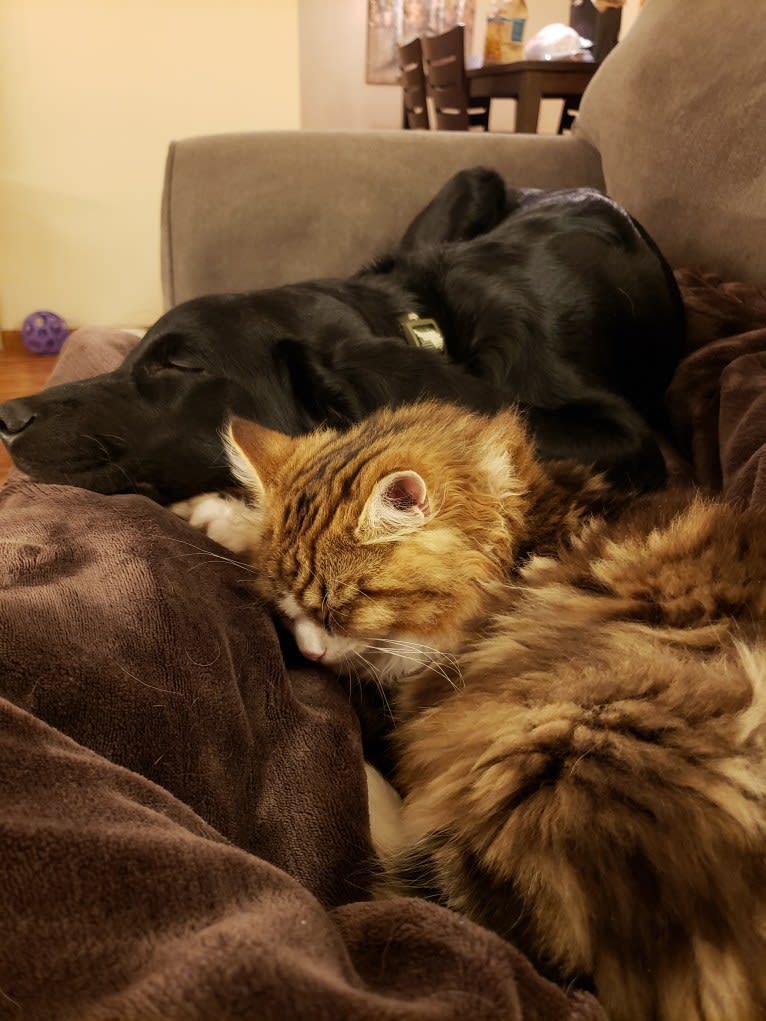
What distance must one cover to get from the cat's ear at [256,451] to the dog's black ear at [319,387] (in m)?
0.19

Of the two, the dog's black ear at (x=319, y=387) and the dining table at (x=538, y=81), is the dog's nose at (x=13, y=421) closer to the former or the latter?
the dog's black ear at (x=319, y=387)

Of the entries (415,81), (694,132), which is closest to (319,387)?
(694,132)

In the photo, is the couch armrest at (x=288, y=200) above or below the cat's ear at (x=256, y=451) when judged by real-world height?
above

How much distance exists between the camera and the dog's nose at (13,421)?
1.18 metres

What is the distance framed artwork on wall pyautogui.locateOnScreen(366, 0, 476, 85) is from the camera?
552 centimetres

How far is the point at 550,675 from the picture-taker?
670 millimetres

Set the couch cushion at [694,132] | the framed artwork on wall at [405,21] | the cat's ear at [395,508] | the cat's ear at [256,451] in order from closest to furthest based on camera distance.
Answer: the cat's ear at [395,508] → the cat's ear at [256,451] → the couch cushion at [694,132] → the framed artwork on wall at [405,21]

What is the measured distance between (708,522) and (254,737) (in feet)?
Result: 1.71

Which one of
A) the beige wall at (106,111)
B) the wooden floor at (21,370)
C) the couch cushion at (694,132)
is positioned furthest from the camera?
the beige wall at (106,111)

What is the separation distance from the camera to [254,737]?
75 centimetres

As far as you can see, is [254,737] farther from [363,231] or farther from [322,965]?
[363,231]

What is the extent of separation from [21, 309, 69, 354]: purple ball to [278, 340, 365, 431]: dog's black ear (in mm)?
2996

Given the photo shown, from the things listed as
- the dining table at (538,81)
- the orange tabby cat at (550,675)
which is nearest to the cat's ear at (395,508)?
the orange tabby cat at (550,675)

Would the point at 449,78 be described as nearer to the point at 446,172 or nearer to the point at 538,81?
the point at 538,81
